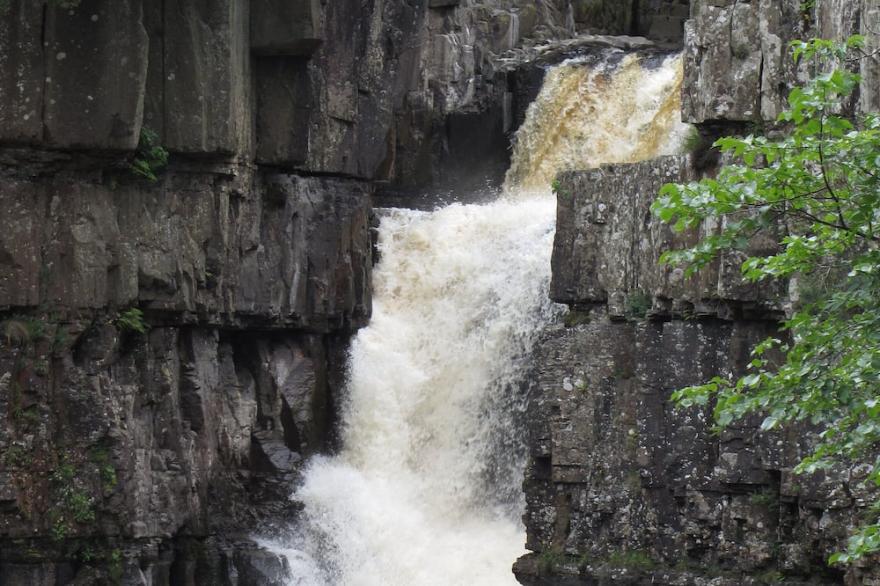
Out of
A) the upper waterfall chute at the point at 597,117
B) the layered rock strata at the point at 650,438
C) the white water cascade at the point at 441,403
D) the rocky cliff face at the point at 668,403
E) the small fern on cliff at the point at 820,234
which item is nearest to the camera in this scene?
the small fern on cliff at the point at 820,234

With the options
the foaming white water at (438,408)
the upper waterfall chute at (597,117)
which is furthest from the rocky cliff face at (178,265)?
the upper waterfall chute at (597,117)

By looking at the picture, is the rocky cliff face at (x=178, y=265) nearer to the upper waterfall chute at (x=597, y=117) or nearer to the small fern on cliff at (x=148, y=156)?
the small fern on cliff at (x=148, y=156)

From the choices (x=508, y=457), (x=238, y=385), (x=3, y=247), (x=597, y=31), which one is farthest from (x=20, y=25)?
(x=597, y=31)

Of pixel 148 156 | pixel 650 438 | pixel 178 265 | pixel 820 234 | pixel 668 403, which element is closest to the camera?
pixel 820 234

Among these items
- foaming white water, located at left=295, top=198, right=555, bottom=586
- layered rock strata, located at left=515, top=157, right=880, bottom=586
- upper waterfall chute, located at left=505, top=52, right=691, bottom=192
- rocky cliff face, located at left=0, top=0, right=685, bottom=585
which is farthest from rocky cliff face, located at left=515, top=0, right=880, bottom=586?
upper waterfall chute, located at left=505, top=52, right=691, bottom=192

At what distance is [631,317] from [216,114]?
26.5ft

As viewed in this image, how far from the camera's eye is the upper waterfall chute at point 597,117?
1646 inches

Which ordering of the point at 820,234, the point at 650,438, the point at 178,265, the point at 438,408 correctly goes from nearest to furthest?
the point at 820,234 < the point at 650,438 < the point at 178,265 < the point at 438,408

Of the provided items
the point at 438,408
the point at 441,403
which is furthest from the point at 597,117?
the point at 438,408

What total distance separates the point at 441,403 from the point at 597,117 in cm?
942

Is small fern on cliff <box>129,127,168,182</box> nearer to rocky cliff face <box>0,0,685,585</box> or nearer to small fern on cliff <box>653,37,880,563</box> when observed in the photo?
rocky cliff face <box>0,0,685,585</box>

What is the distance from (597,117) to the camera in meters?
43.0

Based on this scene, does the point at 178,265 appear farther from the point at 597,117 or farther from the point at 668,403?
the point at 597,117

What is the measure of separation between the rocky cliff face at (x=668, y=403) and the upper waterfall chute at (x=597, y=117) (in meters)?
11.8
